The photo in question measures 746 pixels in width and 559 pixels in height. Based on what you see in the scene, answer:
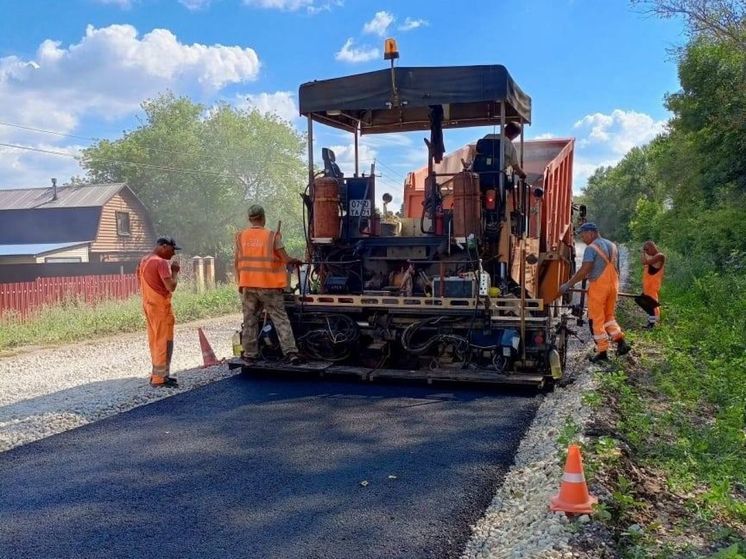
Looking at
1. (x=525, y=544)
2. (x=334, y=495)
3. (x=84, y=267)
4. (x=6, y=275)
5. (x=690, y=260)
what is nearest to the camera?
(x=525, y=544)

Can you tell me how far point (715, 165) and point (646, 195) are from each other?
28.2 m

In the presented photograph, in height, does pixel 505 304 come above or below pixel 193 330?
above

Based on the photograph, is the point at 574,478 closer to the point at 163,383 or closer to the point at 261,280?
the point at 261,280

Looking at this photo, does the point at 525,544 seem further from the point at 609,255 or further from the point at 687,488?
the point at 609,255

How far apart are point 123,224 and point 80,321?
64.9 ft

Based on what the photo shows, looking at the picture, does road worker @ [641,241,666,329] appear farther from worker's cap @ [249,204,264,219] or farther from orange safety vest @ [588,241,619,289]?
worker's cap @ [249,204,264,219]

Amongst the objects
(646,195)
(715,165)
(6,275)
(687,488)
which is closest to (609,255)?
(687,488)

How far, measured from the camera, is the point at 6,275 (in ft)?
55.6

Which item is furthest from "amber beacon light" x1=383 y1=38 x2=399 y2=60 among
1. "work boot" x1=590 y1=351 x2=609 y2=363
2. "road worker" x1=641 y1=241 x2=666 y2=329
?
"road worker" x1=641 y1=241 x2=666 y2=329

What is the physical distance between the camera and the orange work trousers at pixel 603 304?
724cm

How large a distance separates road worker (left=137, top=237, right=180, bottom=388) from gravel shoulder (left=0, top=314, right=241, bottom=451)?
0.69ft

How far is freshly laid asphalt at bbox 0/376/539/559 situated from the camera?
321 cm

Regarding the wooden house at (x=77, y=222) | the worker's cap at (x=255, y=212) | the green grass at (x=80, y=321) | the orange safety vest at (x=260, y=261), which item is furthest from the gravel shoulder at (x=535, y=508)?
the wooden house at (x=77, y=222)

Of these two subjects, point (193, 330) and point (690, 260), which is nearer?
point (193, 330)
